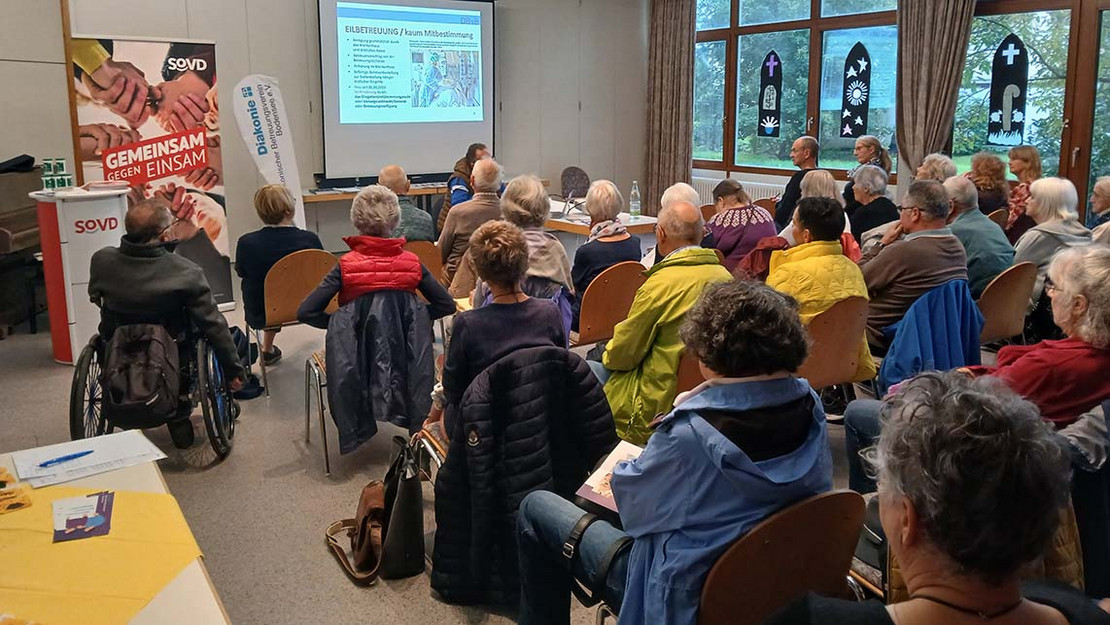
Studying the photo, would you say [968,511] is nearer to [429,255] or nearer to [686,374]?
[686,374]

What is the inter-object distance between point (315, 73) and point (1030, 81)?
607 cm

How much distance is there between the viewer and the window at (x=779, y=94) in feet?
28.7

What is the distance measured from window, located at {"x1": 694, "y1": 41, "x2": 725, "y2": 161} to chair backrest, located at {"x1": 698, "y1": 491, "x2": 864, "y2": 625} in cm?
843

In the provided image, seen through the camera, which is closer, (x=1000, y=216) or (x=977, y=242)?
(x=977, y=242)

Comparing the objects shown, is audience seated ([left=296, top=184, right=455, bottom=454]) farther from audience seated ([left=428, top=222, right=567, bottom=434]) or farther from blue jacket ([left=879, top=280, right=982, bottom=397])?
blue jacket ([left=879, top=280, right=982, bottom=397])

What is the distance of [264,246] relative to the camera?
4.48 m

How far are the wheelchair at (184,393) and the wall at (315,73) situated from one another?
392 centimetres

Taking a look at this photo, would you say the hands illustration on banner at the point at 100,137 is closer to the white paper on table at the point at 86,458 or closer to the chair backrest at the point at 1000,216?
the white paper on table at the point at 86,458

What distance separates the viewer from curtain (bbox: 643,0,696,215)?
9719 millimetres

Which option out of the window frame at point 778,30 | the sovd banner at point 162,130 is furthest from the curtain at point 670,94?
the sovd banner at point 162,130

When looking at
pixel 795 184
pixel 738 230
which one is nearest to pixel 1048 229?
pixel 738 230

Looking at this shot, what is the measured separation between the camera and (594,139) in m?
10.0

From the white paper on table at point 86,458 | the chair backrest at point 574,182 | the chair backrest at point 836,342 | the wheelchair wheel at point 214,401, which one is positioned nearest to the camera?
the white paper on table at point 86,458

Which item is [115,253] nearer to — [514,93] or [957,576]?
[957,576]
